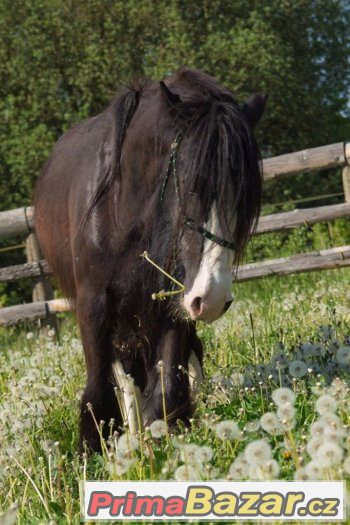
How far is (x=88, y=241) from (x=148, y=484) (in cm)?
185

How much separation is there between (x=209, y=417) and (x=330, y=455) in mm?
1017

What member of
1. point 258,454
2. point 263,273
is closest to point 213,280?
point 258,454

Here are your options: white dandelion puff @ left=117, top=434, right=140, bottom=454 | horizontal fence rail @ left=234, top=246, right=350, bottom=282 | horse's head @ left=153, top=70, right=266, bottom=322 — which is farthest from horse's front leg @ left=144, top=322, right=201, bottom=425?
horizontal fence rail @ left=234, top=246, right=350, bottom=282

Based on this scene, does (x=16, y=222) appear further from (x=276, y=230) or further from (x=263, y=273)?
(x=276, y=230)

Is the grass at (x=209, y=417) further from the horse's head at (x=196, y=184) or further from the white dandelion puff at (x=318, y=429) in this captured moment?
the horse's head at (x=196, y=184)

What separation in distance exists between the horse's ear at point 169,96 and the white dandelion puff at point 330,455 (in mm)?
2019

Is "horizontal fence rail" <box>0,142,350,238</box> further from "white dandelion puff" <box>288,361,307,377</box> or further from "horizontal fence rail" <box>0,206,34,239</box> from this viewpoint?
"white dandelion puff" <box>288,361,307,377</box>

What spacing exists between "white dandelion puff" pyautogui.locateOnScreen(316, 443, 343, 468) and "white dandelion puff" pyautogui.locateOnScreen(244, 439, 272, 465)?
0.20 metres

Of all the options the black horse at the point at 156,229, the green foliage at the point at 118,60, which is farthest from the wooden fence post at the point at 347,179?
the green foliage at the point at 118,60

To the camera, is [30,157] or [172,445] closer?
[172,445]

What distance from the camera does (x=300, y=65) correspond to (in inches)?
948

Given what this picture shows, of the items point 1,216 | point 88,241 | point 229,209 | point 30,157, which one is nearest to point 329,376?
point 229,209

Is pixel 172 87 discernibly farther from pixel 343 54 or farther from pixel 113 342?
pixel 343 54

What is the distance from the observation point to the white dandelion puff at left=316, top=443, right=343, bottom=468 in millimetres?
2084
